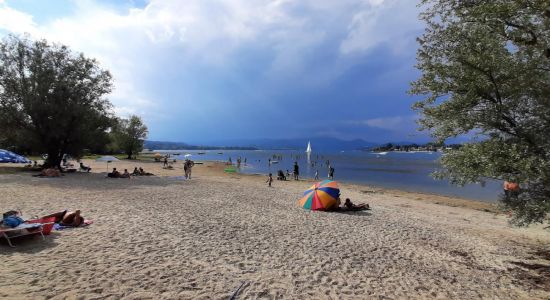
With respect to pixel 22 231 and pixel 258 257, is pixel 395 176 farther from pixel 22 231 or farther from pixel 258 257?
pixel 22 231

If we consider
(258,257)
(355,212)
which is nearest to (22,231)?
(258,257)

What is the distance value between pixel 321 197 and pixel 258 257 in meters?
8.33

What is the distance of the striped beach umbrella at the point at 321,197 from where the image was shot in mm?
16031

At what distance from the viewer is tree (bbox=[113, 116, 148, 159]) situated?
72.0 meters

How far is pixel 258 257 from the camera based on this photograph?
8328 millimetres

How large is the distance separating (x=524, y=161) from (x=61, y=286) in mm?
9641

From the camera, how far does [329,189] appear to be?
16.4 meters

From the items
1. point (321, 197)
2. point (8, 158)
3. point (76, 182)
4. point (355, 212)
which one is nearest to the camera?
point (321, 197)

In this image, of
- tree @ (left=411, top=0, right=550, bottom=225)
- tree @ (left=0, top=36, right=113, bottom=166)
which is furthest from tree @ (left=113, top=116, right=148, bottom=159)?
tree @ (left=411, top=0, right=550, bottom=225)

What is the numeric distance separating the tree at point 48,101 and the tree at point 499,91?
100ft

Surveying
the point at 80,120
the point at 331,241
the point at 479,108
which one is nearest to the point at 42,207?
the point at 331,241

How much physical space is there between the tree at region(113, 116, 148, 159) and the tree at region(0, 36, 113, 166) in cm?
4217

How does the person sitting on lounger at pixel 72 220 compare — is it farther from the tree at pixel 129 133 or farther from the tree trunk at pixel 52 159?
the tree at pixel 129 133

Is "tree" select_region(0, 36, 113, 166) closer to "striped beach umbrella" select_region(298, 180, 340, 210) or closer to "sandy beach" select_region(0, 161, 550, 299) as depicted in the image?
"sandy beach" select_region(0, 161, 550, 299)
